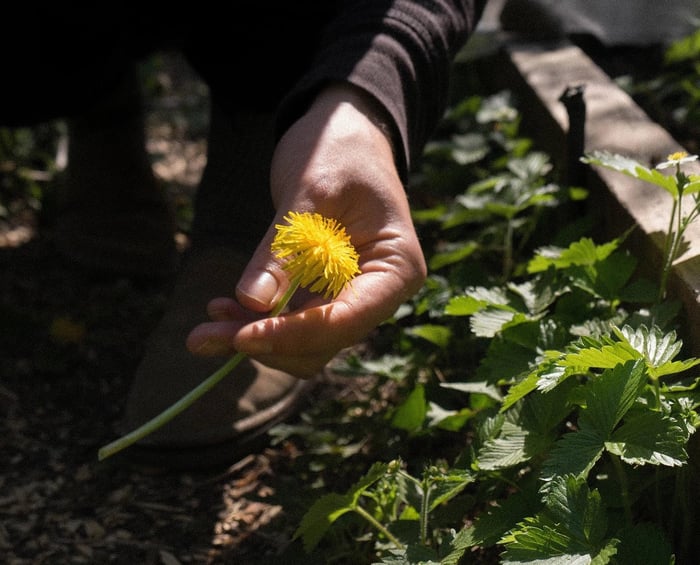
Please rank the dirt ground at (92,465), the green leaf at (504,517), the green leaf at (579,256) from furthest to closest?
the dirt ground at (92,465), the green leaf at (579,256), the green leaf at (504,517)

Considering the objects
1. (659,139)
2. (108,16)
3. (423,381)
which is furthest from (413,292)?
(108,16)

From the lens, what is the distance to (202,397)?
1.40 metres

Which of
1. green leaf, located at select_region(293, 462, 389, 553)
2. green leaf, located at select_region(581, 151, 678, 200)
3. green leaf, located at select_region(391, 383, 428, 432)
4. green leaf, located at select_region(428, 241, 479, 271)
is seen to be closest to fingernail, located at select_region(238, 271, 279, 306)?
green leaf, located at select_region(293, 462, 389, 553)

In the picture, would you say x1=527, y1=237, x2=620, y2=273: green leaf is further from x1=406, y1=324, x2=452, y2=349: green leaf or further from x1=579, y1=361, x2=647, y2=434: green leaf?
x1=579, y1=361, x2=647, y2=434: green leaf

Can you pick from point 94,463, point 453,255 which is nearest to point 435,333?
point 453,255

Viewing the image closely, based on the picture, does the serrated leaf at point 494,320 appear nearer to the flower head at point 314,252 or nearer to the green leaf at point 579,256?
the green leaf at point 579,256

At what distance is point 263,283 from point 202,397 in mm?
484

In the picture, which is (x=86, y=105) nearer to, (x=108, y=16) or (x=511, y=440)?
(x=108, y=16)

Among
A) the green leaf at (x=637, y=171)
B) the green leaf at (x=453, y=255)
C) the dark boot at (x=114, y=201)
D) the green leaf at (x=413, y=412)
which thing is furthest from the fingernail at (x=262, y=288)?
the dark boot at (x=114, y=201)

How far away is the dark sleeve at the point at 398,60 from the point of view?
1.27 meters

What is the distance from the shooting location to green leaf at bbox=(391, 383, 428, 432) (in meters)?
1.22

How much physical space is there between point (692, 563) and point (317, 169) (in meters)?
0.60

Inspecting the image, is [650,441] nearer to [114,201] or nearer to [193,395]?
[193,395]

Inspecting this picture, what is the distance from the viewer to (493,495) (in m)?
1.08
